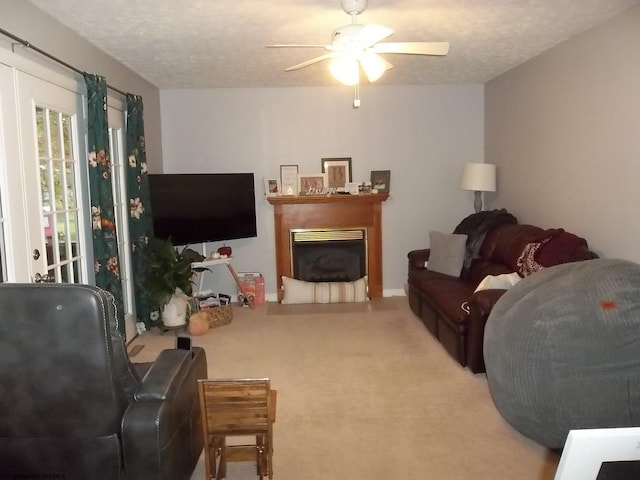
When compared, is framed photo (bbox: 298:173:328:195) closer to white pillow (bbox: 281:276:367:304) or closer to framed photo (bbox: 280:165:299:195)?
framed photo (bbox: 280:165:299:195)

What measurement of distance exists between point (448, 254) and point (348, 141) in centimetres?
180

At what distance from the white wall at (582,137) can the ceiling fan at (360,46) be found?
4.52ft

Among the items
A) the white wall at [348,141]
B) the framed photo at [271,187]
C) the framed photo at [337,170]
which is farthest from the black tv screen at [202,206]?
the framed photo at [337,170]

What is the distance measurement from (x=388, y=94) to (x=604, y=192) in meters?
2.86

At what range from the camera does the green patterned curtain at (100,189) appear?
3.79 m

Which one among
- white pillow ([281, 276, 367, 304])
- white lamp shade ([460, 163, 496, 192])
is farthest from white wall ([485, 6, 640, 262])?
white pillow ([281, 276, 367, 304])

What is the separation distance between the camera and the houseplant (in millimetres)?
4824

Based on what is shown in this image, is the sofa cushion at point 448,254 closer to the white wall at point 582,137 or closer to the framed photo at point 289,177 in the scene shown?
the white wall at point 582,137

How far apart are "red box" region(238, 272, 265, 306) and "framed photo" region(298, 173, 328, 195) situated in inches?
43.5

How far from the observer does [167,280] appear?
483cm

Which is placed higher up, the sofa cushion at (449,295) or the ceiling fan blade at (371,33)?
the ceiling fan blade at (371,33)

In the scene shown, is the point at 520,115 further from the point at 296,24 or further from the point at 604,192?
the point at 296,24

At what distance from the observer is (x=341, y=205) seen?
20.0 ft

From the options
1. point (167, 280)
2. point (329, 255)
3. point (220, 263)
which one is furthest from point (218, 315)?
point (329, 255)
